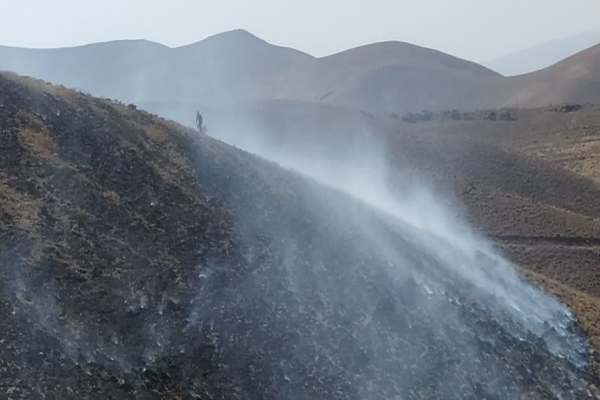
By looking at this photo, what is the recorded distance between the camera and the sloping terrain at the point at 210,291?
1850 cm

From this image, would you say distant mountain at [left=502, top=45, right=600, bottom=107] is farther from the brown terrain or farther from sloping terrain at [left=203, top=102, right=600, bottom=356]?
sloping terrain at [left=203, top=102, right=600, bottom=356]

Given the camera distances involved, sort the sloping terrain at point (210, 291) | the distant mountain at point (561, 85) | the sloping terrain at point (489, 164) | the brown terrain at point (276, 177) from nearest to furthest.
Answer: the sloping terrain at point (210, 291), the brown terrain at point (276, 177), the sloping terrain at point (489, 164), the distant mountain at point (561, 85)

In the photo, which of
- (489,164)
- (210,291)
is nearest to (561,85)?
(489,164)

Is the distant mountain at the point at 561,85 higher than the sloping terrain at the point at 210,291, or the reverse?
the distant mountain at the point at 561,85

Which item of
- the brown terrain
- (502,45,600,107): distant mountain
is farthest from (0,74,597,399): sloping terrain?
(502,45,600,107): distant mountain

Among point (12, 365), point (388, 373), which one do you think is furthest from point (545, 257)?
point (12, 365)

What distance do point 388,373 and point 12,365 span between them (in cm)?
1253

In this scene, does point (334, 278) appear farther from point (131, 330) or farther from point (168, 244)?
point (131, 330)

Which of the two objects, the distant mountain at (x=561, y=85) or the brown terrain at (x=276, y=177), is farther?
the distant mountain at (x=561, y=85)

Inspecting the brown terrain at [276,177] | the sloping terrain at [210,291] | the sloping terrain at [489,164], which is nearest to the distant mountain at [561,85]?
the brown terrain at [276,177]

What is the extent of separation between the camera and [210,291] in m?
22.7

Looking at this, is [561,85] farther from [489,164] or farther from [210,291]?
[210,291]

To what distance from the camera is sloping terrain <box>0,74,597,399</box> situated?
60.7 feet

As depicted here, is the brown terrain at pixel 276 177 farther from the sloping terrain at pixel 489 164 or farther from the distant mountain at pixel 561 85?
the distant mountain at pixel 561 85
